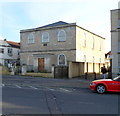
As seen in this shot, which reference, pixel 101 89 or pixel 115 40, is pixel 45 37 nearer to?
pixel 115 40

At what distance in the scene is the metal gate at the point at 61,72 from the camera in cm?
2223

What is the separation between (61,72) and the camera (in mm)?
22312

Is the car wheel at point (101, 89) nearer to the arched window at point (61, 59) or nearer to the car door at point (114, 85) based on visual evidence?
the car door at point (114, 85)

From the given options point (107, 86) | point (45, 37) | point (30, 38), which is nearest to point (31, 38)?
point (30, 38)

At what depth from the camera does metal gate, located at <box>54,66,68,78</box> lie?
72.9 ft

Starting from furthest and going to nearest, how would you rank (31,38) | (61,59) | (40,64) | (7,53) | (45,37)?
(7,53)
(31,38)
(45,37)
(40,64)
(61,59)

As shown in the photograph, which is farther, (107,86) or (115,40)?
(115,40)

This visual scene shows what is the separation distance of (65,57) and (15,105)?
18.9 m

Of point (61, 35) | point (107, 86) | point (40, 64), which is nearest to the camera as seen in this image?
point (107, 86)

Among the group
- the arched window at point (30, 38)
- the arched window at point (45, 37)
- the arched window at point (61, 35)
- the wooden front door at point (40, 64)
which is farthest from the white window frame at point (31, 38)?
the arched window at point (61, 35)

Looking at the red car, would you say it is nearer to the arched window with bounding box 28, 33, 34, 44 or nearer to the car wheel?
the car wheel

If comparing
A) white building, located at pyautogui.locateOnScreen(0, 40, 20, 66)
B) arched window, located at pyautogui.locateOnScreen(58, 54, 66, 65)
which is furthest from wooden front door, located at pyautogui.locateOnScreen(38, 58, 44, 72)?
white building, located at pyautogui.locateOnScreen(0, 40, 20, 66)

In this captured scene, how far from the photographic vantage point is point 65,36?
2608 cm

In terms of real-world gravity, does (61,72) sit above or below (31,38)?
below
